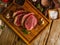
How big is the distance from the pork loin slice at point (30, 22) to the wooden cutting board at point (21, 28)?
2 centimetres

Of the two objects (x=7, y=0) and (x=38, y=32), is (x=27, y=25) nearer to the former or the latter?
(x=38, y=32)

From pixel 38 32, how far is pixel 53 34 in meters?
0.09

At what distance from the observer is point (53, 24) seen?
4.07ft

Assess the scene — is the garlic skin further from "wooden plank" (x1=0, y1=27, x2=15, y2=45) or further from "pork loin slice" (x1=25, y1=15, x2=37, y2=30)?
"wooden plank" (x1=0, y1=27, x2=15, y2=45)

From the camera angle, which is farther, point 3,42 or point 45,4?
point 45,4

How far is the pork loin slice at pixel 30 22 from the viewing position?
1.18 m

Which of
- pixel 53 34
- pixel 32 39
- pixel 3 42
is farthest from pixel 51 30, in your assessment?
pixel 3 42

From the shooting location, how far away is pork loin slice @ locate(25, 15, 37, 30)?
1184mm

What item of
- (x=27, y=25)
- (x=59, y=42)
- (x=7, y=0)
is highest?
(x=7, y=0)

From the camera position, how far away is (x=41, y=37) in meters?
1.20

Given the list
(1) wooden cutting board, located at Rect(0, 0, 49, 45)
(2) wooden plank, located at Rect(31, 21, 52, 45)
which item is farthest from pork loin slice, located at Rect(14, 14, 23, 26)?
(2) wooden plank, located at Rect(31, 21, 52, 45)

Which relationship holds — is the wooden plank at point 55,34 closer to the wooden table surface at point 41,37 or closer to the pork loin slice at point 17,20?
the wooden table surface at point 41,37

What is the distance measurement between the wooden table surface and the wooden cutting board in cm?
2

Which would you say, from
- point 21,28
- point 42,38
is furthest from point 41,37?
point 21,28
